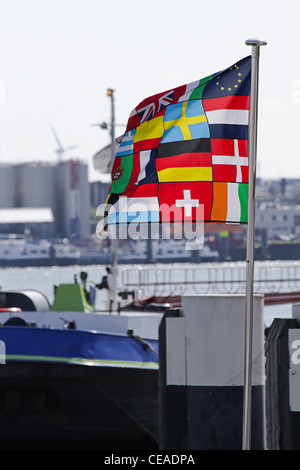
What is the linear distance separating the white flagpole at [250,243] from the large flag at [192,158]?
0.66 metres

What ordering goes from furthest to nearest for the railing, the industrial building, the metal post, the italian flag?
the industrial building → the railing → the metal post → the italian flag

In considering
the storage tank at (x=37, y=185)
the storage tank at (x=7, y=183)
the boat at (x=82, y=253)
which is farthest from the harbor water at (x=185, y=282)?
the storage tank at (x=7, y=183)

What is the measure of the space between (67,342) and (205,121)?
21.5 feet

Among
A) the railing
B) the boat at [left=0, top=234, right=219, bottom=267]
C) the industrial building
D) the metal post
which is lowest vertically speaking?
the boat at [left=0, top=234, right=219, bottom=267]

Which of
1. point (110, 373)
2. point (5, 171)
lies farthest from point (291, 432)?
point (5, 171)

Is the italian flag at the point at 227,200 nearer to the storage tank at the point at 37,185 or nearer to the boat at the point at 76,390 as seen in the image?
the boat at the point at 76,390

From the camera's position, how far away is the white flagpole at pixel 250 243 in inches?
392

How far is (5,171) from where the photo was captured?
18750 centimetres

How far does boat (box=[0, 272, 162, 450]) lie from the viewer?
16.7 m

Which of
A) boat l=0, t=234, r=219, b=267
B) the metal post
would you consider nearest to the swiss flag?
the metal post

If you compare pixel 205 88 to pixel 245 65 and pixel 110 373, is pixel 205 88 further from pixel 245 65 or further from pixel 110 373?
pixel 110 373

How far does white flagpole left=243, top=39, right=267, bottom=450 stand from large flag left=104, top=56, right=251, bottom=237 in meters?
0.66
